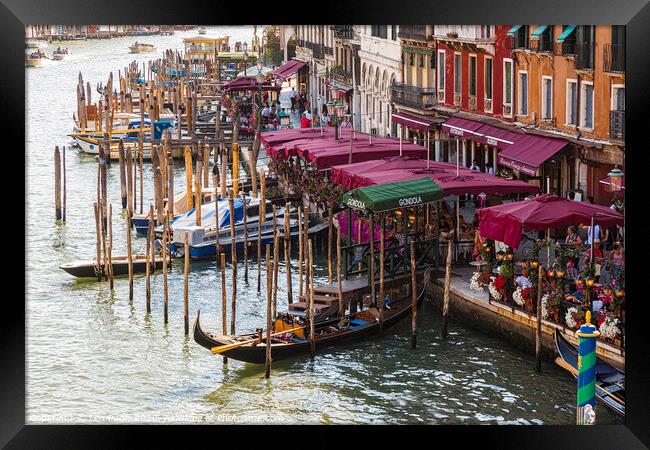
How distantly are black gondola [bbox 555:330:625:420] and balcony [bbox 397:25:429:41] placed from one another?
19717mm

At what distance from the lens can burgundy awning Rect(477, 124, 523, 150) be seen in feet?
93.1

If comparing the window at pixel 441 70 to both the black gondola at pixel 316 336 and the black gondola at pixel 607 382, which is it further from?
the black gondola at pixel 607 382

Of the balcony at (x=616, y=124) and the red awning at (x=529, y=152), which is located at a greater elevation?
the balcony at (x=616, y=124)

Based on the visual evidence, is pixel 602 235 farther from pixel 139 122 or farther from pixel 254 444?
pixel 139 122

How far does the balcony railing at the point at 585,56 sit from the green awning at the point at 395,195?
4102 mm

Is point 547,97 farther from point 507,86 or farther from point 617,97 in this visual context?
point 617,97

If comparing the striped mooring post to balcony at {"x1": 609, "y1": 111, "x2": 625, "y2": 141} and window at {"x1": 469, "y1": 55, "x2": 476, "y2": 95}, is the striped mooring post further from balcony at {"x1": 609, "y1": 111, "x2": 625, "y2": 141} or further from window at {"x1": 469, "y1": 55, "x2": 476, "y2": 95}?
window at {"x1": 469, "y1": 55, "x2": 476, "y2": 95}

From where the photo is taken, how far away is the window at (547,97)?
27359 millimetres

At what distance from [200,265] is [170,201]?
15.3 feet

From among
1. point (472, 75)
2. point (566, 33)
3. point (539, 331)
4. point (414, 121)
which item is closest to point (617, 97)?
point (566, 33)

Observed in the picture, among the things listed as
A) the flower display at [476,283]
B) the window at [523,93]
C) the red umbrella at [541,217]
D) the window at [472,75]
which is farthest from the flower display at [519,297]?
the window at [472,75]

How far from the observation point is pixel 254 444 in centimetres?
1102

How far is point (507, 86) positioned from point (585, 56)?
5.33 m

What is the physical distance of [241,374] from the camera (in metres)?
19.9
